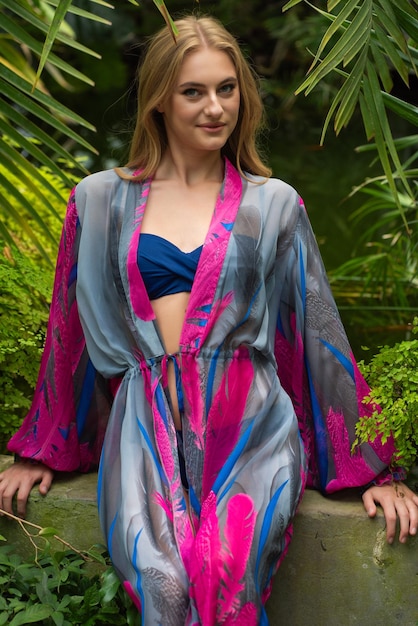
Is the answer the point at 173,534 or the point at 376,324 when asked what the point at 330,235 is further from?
the point at 173,534

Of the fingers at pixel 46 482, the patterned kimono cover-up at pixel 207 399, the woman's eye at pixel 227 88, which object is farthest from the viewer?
the fingers at pixel 46 482

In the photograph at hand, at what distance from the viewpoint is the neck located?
2.54 meters

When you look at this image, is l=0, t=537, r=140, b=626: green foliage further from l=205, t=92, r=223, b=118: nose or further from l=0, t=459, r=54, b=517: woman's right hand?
l=205, t=92, r=223, b=118: nose

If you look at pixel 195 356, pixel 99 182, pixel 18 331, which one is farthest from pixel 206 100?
pixel 18 331

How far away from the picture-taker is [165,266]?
2422mm

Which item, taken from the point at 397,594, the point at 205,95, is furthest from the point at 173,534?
the point at 205,95

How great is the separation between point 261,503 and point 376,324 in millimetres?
2324

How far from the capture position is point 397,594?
246cm

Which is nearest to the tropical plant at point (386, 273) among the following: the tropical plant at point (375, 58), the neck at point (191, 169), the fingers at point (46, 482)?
the tropical plant at point (375, 58)

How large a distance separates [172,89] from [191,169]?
0.20 metres

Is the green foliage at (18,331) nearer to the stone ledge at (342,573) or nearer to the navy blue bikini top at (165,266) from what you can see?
the navy blue bikini top at (165,266)

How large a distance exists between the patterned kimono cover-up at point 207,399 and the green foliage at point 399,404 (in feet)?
0.23

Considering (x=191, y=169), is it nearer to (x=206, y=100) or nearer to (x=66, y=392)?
(x=206, y=100)

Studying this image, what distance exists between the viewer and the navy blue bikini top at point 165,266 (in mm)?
2424
